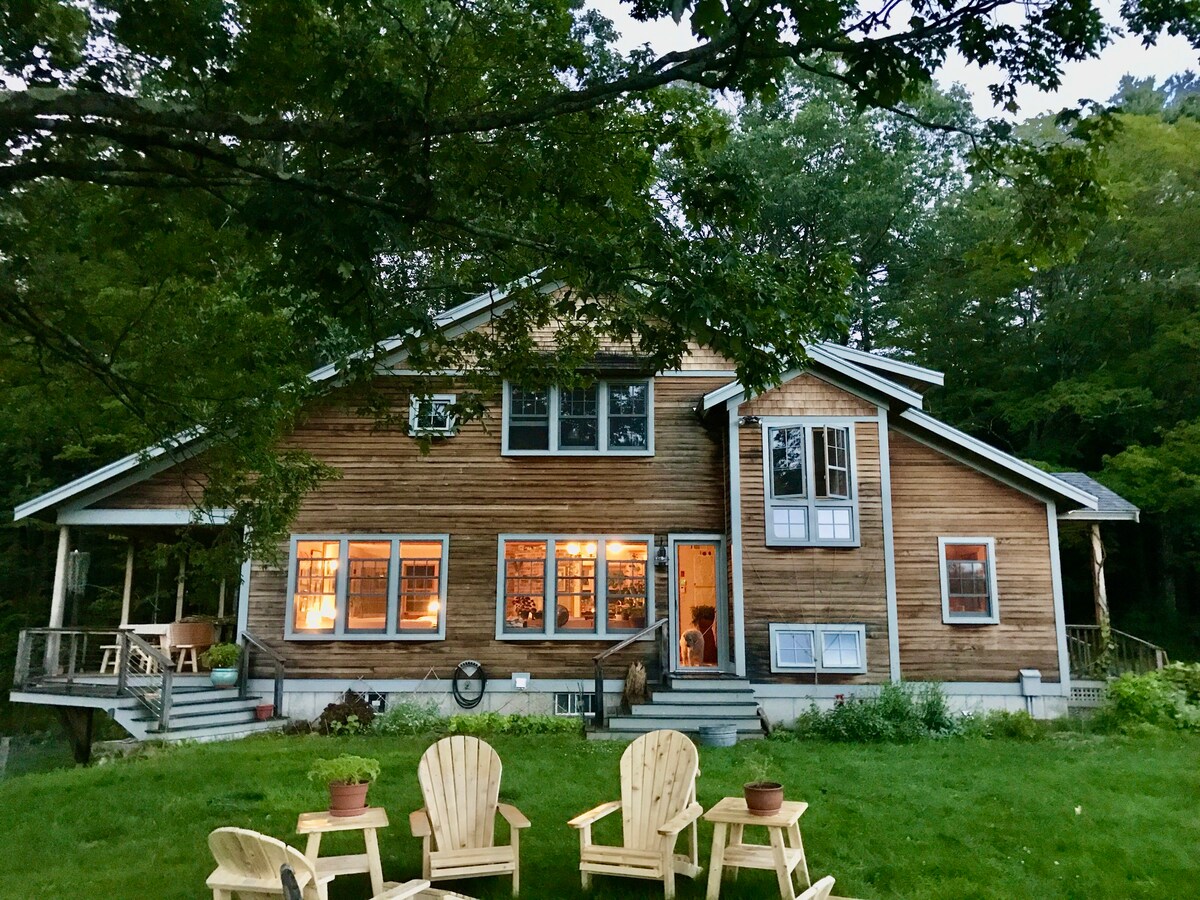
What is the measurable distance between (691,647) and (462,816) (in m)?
9.07

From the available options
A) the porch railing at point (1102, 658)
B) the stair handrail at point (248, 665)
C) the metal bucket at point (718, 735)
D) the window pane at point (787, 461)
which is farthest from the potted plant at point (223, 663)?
the porch railing at point (1102, 658)

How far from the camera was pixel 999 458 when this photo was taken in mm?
13875

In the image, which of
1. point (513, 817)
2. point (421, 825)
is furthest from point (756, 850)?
point (421, 825)

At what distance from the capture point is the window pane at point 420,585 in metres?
14.1

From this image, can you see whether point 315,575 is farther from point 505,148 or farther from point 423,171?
point 423,171

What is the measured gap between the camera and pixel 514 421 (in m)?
14.6

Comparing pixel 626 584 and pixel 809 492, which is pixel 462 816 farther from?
pixel 809 492

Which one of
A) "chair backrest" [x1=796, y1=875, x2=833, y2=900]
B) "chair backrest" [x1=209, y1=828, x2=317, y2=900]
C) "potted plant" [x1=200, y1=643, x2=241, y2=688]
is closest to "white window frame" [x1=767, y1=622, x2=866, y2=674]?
"potted plant" [x1=200, y1=643, x2=241, y2=688]

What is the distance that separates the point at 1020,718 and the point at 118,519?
13.5 meters

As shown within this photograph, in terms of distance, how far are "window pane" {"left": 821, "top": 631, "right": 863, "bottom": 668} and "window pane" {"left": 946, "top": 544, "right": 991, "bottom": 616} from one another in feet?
5.60

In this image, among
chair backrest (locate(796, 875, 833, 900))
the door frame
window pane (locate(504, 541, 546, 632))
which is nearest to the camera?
chair backrest (locate(796, 875, 833, 900))

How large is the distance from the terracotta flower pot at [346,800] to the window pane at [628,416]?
922cm

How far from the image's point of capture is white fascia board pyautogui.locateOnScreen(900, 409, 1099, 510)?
44.8 ft

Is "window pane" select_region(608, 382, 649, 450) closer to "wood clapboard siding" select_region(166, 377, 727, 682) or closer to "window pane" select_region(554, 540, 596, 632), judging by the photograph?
"wood clapboard siding" select_region(166, 377, 727, 682)
